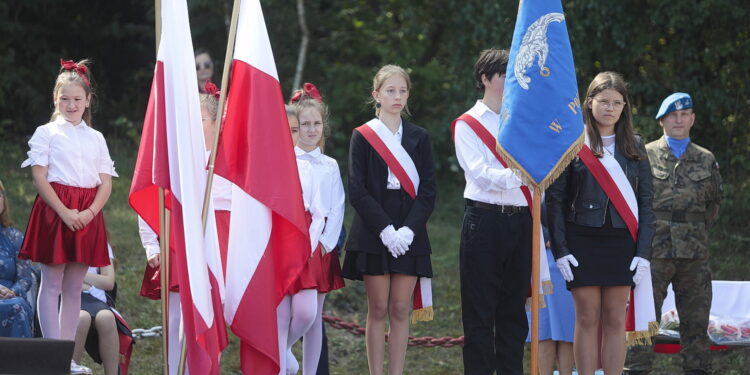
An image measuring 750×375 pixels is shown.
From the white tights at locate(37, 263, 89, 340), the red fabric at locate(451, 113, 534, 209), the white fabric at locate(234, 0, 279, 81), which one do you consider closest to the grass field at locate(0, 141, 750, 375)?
the white tights at locate(37, 263, 89, 340)

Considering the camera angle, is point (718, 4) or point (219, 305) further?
point (718, 4)

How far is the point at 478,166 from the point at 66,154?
2.28 meters

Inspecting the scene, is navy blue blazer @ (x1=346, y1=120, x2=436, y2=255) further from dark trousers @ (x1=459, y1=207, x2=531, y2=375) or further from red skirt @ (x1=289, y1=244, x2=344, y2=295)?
dark trousers @ (x1=459, y1=207, x2=531, y2=375)

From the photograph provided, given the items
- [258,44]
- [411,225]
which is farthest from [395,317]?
[258,44]

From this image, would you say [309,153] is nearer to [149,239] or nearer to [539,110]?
[149,239]

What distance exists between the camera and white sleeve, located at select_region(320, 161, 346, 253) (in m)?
6.51

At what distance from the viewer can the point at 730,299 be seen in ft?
27.8

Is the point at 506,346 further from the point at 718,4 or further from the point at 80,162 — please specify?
the point at 718,4

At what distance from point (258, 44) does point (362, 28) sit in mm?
10835

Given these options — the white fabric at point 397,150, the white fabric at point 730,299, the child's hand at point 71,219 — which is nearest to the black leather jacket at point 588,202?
the white fabric at point 397,150

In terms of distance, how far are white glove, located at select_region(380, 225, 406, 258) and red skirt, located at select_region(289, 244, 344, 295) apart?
398 millimetres

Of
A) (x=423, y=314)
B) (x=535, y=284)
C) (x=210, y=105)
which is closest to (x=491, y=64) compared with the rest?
(x=535, y=284)

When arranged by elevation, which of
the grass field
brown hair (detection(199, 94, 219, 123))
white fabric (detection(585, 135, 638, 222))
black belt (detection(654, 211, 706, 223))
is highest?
brown hair (detection(199, 94, 219, 123))

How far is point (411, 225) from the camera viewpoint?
6.41m
